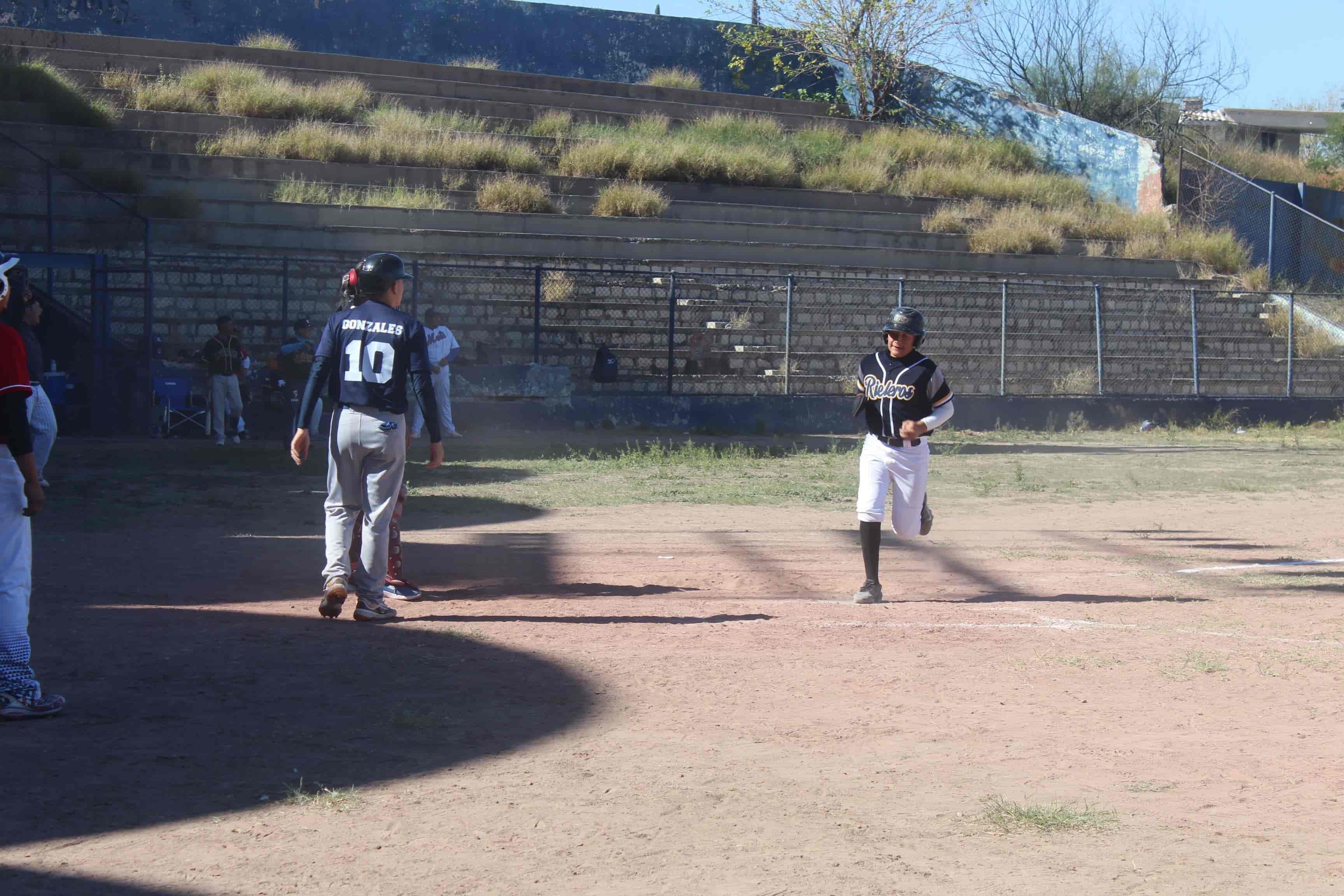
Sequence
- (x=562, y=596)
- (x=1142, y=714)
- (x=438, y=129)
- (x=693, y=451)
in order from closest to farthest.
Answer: (x=1142, y=714)
(x=562, y=596)
(x=693, y=451)
(x=438, y=129)

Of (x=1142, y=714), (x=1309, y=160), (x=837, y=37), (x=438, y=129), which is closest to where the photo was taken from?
(x=1142, y=714)

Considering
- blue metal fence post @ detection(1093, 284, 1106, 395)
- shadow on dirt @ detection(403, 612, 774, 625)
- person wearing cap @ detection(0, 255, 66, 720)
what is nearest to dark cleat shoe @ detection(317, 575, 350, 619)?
shadow on dirt @ detection(403, 612, 774, 625)

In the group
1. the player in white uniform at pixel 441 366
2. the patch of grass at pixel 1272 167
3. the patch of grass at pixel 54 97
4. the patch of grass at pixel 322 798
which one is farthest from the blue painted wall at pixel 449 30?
the patch of grass at pixel 322 798

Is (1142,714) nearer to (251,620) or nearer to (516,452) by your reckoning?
(251,620)

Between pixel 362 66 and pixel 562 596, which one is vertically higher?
pixel 362 66

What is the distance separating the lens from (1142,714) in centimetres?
527

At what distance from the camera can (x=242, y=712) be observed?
5.07 metres

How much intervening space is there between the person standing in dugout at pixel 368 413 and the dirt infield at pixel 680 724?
0.39m

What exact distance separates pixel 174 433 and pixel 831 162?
679 inches

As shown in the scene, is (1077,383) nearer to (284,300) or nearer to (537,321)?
(537,321)

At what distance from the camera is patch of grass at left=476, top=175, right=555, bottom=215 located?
79.0 ft

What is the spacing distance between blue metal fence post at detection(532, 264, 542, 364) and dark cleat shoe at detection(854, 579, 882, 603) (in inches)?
483

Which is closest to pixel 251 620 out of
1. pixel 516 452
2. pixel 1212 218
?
pixel 516 452

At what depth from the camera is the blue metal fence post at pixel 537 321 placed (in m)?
19.6
